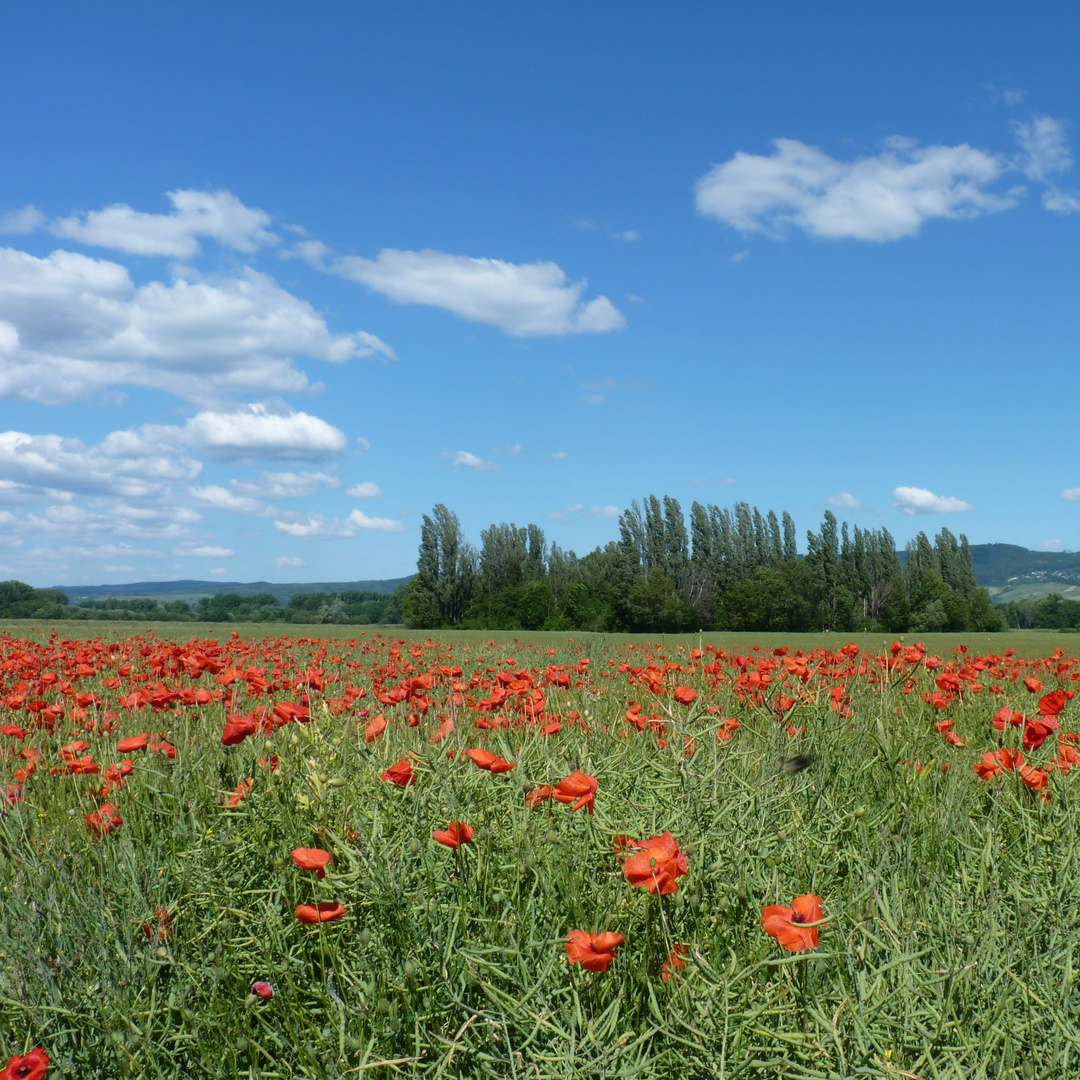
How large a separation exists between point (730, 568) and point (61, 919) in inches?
2358

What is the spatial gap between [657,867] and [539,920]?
57 cm

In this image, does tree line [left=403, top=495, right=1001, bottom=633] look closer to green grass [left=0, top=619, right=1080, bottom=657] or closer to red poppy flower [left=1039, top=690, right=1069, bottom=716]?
green grass [left=0, top=619, right=1080, bottom=657]

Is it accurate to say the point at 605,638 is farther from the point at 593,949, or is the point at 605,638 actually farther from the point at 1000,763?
the point at 593,949

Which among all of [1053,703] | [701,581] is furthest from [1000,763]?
[701,581]

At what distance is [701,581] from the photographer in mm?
59000

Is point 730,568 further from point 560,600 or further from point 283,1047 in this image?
point 283,1047

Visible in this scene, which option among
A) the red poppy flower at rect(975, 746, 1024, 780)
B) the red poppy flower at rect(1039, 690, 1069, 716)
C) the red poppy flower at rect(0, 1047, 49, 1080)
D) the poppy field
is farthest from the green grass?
the red poppy flower at rect(0, 1047, 49, 1080)

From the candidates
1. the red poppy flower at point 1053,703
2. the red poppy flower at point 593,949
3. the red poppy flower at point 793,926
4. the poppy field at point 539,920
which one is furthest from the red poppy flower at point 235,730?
the red poppy flower at point 1053,703

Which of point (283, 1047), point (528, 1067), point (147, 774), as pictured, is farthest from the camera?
point (147, 774)

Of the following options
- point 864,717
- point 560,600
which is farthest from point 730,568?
point 864,717

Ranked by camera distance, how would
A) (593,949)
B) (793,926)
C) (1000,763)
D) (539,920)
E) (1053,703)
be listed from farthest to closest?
(1053,703) → (1000,763) → (539,920) → (593,949) → (793,926)

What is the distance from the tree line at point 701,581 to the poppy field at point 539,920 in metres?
51.9

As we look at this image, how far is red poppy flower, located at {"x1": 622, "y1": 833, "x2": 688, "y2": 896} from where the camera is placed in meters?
1.31

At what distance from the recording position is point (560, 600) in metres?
59.7
